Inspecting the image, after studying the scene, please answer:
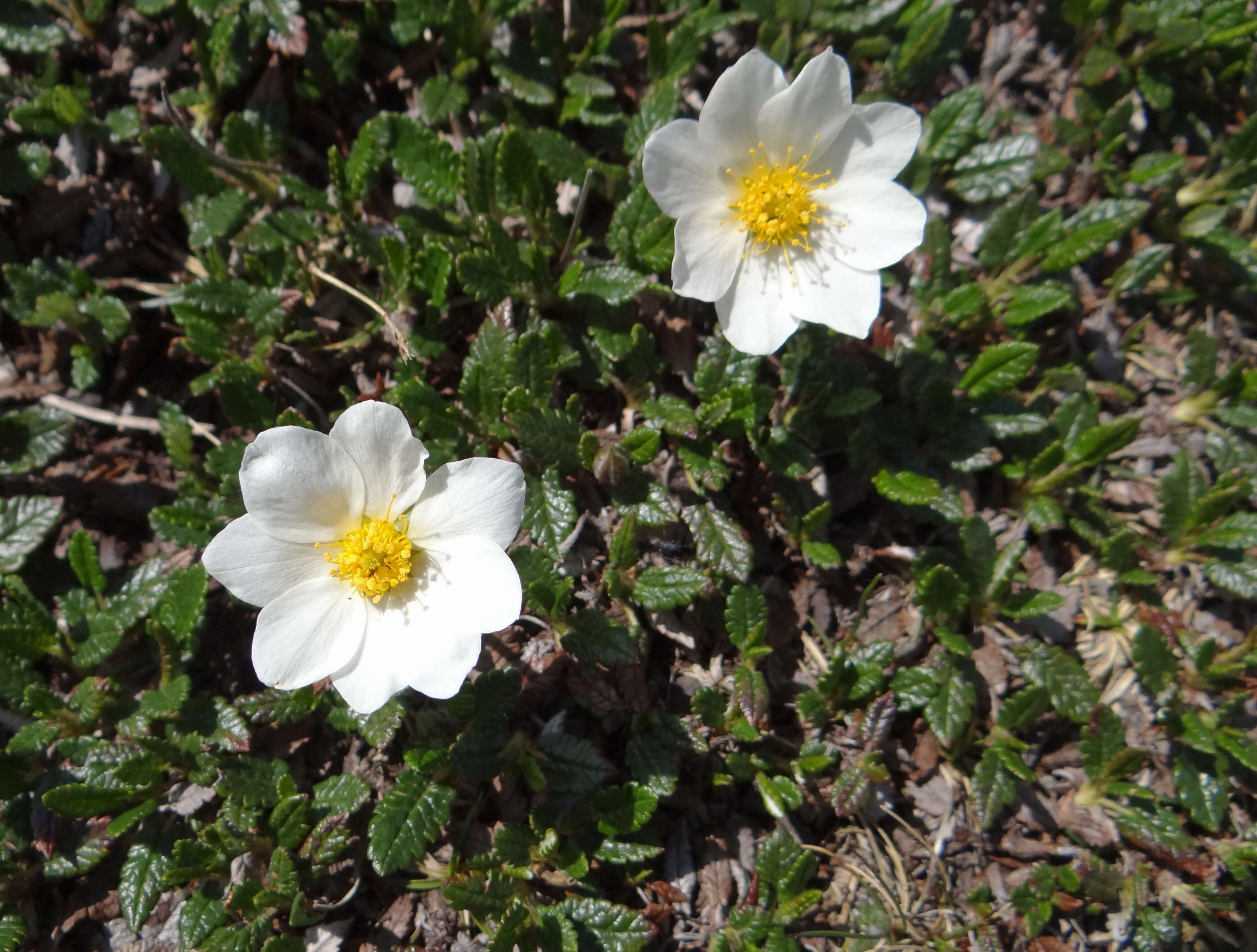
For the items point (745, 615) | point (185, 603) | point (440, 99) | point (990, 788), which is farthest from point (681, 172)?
point (990, 788)

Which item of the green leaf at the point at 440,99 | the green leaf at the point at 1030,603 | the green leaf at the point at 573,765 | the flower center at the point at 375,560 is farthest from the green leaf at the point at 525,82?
the green leaf at the point at 1030,603

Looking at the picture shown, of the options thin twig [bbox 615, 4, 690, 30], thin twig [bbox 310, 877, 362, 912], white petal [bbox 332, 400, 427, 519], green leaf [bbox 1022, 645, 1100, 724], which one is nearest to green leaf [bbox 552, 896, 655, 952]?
thin twig [bbox 310, 877, 362, 912]

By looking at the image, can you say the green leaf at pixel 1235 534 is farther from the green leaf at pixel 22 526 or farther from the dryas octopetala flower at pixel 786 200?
the green leaf at pixel 22 526

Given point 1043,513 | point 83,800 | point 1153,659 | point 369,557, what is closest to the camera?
point 369,557

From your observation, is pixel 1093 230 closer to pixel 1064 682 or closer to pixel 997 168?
pixel 997 168

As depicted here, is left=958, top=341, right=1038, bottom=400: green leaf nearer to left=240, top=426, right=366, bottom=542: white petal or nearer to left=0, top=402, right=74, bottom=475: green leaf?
left=240, top=426, right=366, bottom=542: white petal

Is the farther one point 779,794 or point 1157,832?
point 1157,832

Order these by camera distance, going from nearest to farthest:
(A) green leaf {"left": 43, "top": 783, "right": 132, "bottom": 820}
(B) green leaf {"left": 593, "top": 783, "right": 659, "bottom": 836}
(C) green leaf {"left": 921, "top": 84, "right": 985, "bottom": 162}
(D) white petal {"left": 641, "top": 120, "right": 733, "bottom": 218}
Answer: (D) white petal {"left": 641, "top": 120, "right": 733, "bottom": 218} → (A) green leaf {"left": 43, "top": 783, "right": 132, "bottom": 820} → (B) green leaf {"left": 593, "top": 783, "right": 659, "bottom": 836} → (C) green leaf {"left": 921, "top": 84, "right": 985, "bottom": 162}
